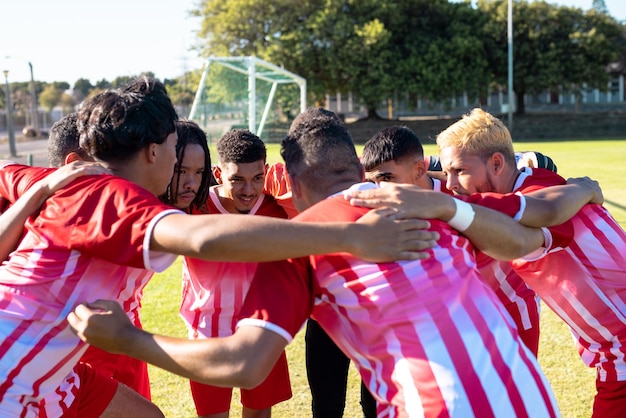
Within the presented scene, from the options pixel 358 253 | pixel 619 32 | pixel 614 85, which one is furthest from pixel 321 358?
pixel 614 85

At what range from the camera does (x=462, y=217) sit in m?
2.29

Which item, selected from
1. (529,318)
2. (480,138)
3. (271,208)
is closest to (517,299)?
(529,318)

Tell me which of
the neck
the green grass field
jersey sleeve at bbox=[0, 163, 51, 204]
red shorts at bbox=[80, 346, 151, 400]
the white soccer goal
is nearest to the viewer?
jersey sleeve at bbox=[0, 163, 51, 204]

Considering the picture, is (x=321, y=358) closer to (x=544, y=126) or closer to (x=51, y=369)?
(x=51, y=369)

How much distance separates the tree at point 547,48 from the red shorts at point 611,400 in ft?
152

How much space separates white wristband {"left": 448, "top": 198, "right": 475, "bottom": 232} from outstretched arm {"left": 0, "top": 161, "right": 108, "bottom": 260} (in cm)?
126

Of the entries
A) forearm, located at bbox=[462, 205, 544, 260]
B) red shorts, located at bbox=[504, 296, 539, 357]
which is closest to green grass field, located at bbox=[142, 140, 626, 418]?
red shorts, located at bbox=[504, 296, 539, 357]

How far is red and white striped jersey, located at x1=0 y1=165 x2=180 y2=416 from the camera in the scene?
2.20 meters

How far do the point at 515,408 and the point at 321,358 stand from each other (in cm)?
225

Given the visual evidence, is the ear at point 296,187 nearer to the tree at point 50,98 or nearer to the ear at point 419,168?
the ear at point 419,168

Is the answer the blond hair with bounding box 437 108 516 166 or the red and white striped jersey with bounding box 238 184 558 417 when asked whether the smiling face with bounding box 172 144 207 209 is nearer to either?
the blond hair with bounding box 437 108 516 166

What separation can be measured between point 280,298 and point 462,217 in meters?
0.68

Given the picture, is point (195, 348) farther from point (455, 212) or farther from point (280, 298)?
point (455, 212)

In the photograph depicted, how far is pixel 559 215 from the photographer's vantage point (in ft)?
8.77
